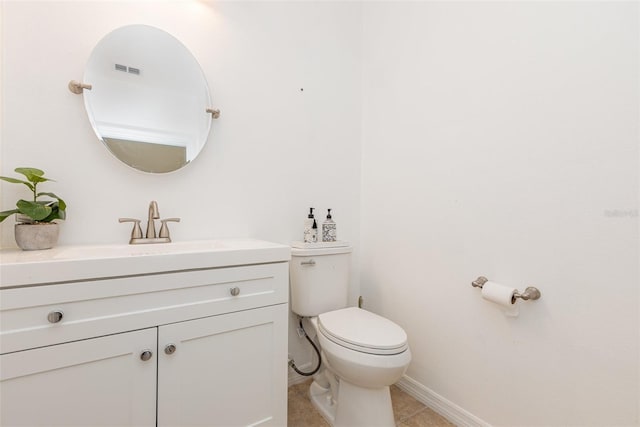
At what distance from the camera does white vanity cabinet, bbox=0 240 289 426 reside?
2.29 feet

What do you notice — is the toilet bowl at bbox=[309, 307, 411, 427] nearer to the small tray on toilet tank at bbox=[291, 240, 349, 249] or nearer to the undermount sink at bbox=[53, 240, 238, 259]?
the small tray on toilet tank at bbox=[291, 240, 349, 249]

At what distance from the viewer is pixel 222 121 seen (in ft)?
4.42

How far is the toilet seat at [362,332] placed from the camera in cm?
104

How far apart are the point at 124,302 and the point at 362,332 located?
830 millimetres

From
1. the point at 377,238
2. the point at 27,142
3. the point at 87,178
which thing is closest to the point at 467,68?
the point at 377,238

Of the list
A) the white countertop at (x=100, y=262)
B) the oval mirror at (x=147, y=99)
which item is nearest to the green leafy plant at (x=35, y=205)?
the white countertop at (x=100, y=262)

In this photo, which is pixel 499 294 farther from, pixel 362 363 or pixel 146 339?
pixel 146 339

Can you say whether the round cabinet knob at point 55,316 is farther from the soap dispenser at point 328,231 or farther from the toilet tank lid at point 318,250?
the soap dispenser at point 328,231

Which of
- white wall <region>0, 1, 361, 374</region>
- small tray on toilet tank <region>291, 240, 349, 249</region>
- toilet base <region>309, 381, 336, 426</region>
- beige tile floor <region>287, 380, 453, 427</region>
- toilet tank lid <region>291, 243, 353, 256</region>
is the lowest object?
beige tile floor <region>287, 380, 453, 427</region>

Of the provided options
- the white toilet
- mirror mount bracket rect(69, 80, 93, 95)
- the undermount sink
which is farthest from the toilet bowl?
mirror mount bracket rect(69, 80, 93, 95)

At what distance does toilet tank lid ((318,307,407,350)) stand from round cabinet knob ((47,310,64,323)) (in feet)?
2.82

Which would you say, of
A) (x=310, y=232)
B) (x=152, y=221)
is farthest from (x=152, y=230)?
(x=310, y=232)

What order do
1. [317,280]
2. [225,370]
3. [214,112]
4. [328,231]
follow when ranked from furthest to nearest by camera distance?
[328,231] → [317,280] → [214,112] → [225,370]

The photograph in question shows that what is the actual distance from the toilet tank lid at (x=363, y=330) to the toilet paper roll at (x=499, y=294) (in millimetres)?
356
